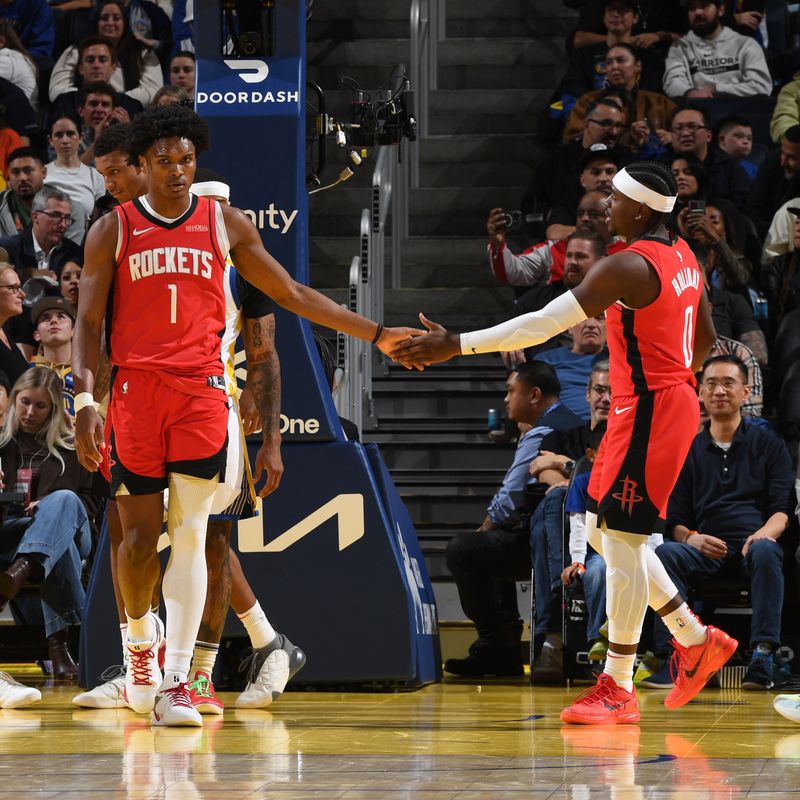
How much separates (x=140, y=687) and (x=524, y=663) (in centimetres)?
321

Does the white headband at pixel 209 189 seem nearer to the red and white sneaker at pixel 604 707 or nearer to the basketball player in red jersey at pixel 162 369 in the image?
the basketball player in red jersey at pixel 162 369

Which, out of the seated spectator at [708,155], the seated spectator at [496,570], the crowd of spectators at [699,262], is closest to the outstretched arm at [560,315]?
the crowd of spectators at [699,262]

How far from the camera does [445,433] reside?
1012 cm

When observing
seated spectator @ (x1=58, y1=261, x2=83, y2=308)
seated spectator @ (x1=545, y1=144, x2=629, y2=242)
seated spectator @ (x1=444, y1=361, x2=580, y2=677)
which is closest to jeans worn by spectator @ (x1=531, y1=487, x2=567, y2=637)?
seated spectator @ (x1=444, y1=361, x2=580, y2=677)

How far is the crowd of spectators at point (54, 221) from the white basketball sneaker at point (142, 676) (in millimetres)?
798

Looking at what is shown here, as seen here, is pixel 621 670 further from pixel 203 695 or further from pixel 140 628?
pixel 140 628

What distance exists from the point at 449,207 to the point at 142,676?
286 inches

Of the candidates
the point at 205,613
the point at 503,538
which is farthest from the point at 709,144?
the point at 205,613

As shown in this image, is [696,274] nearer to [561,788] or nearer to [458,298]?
[561,788]

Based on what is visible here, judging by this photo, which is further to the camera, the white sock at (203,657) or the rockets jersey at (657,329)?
the white sock at (203,657)

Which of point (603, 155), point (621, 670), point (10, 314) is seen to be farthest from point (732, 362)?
point (10, 314)

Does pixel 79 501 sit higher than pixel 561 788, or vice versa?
pixel 561 788

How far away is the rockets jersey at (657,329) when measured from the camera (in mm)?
5543

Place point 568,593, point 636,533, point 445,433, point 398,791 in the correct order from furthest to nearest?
point 445,433
point 568,593
point 636,533
point 398,791
